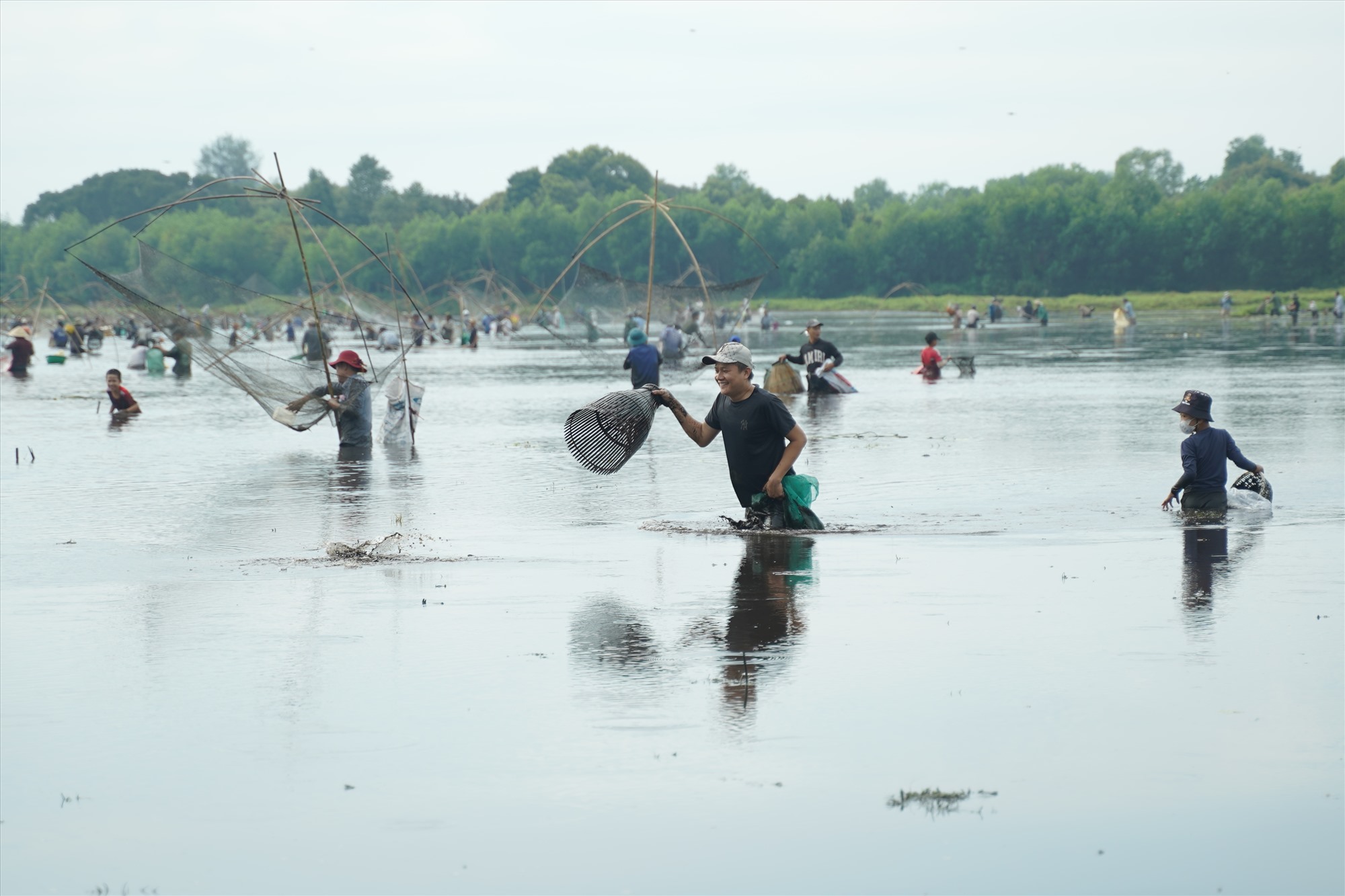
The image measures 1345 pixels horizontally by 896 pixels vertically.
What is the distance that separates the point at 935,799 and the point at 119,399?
66.9 ft

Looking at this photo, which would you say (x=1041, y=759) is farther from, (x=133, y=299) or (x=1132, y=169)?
(x=1132, y=169)

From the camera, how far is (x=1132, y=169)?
174750 mm

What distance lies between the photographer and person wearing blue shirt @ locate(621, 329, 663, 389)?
2075 cm

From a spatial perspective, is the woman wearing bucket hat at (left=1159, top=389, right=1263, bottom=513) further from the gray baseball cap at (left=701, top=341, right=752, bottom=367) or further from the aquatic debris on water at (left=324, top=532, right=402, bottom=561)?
the aquatic debris on water at (left=324, top=532, right=402, bottom=561)

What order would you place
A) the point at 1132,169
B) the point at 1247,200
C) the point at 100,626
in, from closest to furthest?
the point at 100,626
the point at 1247,200
the point at 1132,169

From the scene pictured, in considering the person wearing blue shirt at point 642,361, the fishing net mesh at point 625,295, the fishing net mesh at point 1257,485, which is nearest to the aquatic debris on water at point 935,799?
the fishing net mesh at point 1257,485

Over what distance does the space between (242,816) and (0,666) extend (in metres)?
2.68

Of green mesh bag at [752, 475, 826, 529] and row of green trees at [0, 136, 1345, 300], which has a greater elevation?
row of green trees at [0, 136, 1345, 300]

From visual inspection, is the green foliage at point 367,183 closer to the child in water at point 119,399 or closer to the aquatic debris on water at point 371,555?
the child in water at point 119,399

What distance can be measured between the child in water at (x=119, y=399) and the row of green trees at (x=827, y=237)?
7457cm

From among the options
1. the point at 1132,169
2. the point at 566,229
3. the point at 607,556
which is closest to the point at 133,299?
the point at 607,556

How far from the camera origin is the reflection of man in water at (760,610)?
22.5ft

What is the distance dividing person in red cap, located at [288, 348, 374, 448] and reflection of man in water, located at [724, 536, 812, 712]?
25.2 feet

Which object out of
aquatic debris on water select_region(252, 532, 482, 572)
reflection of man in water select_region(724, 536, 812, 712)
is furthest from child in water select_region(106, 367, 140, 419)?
reflection of man in water select_region(724, 536, 812, 712)
